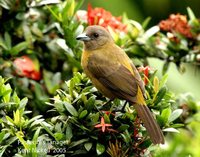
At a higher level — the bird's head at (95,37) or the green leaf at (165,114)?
the bird's head at (95,37)

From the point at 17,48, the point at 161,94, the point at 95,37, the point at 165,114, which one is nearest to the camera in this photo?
the point at 165,114

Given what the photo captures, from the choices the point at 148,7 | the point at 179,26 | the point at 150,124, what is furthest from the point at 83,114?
the point at 148,7

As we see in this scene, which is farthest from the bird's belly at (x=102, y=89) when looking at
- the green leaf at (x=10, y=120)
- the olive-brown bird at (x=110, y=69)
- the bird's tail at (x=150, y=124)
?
the green leaf at (x=10, y=120)

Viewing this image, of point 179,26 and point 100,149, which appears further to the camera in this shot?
point 179,26

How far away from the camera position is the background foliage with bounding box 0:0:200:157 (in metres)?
3.11

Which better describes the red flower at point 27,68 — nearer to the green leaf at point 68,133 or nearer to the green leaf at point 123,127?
the green leaf at point 68,133

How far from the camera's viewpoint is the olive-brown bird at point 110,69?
369 centimetres

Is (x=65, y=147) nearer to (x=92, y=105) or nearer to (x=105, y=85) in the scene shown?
(x=92, y=105)

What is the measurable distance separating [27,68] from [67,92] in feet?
3.66

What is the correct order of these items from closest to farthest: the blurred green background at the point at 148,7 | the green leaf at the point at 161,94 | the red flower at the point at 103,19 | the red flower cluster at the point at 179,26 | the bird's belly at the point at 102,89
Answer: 1. the green leaf at the point at 161,94
2. the bird's belly at the point at 102,89
3. the red flower at the point at 103,19
4. the red flower cluster at the point at 179,26
5. the blurred green background at the point at 148,7

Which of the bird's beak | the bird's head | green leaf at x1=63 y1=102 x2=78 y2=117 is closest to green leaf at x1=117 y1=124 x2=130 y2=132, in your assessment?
green leaf at x1=63 y1=102 x2=78 y2=117

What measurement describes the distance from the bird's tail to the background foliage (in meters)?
0.06

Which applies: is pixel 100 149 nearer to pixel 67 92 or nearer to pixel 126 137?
pixel 126 137

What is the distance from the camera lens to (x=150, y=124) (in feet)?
10.5
